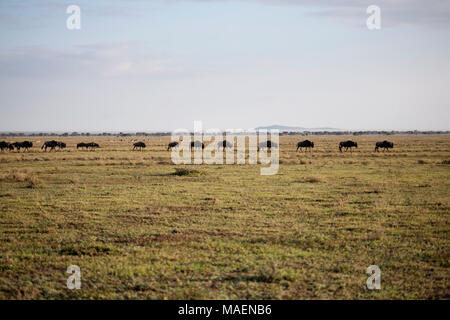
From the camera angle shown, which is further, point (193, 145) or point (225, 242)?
point (193, 145)

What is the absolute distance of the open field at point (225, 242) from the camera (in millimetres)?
6711

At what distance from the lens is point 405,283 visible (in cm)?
686

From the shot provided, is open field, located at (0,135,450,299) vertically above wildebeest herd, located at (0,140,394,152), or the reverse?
wildebeest herd, located at (0,140,394,152)

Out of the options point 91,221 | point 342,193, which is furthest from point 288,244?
point 342,193

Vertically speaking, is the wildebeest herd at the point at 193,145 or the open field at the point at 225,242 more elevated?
the wildebeest herd at the point at 193,145

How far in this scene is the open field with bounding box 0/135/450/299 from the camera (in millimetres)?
6711

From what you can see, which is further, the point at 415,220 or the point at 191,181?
the point at 191,181

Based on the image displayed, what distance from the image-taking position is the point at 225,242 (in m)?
9.44

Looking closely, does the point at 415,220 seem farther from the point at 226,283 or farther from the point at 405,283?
the point at 226,283

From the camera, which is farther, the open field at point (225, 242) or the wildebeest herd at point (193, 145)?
the wildebeest herd at point (193, 145)

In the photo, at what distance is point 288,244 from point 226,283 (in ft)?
9.59

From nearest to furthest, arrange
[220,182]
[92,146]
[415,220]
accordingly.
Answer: [415,220] → [220,182] → [92,146]

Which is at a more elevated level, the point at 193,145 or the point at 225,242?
the point at 193,145

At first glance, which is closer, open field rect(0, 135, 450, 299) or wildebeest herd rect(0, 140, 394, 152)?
open field rect(0, 135, 450, 299)
